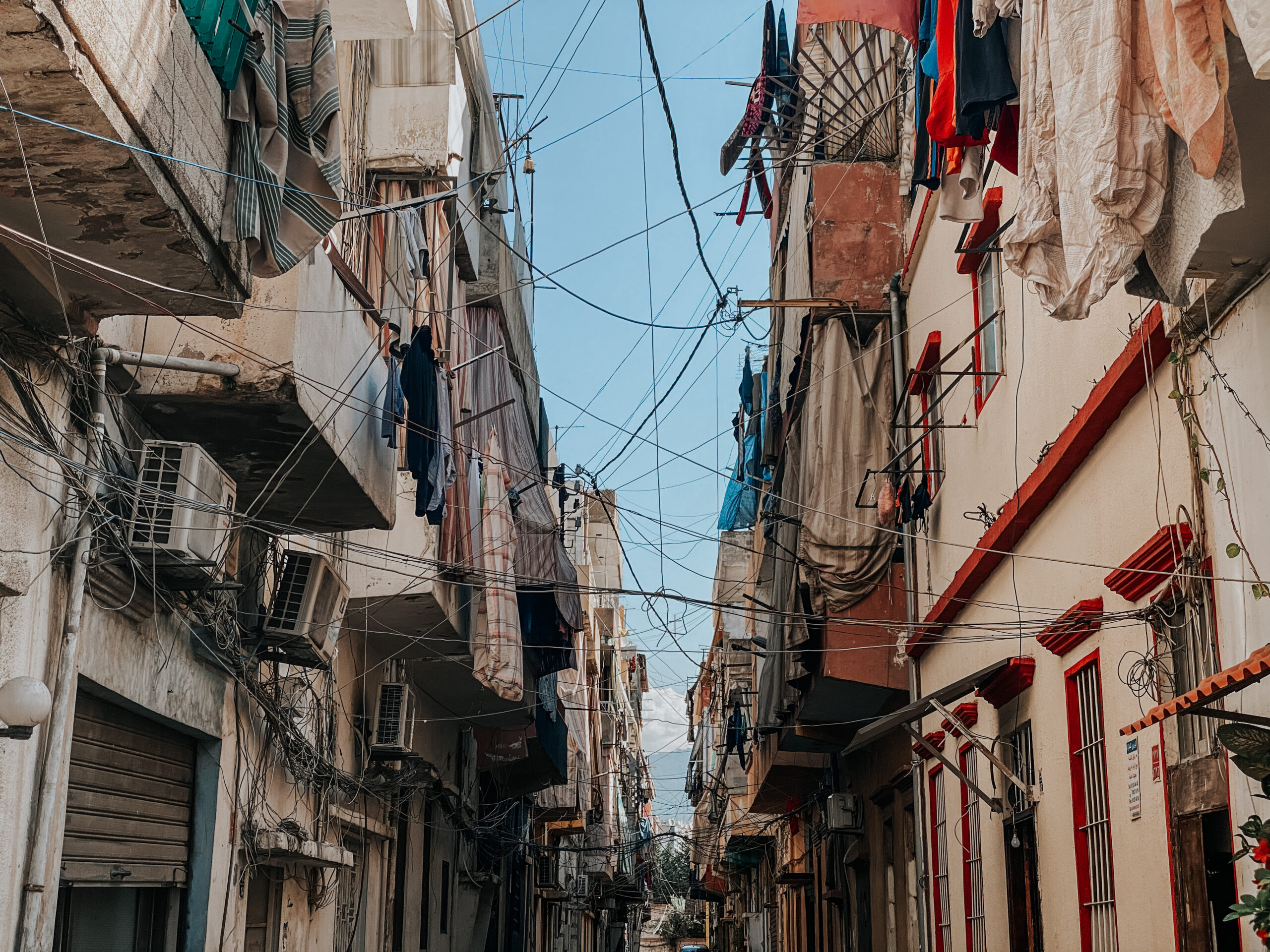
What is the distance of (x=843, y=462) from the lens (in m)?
12.5

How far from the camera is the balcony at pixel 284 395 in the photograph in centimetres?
697

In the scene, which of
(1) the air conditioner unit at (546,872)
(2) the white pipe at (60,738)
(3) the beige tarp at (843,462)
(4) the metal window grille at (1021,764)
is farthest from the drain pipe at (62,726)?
(1) the air conditioner unit at (546,872)

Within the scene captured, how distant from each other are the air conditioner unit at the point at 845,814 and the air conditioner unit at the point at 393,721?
20.0 feet

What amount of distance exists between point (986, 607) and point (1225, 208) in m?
6.23

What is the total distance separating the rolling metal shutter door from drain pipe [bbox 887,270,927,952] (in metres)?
6.53

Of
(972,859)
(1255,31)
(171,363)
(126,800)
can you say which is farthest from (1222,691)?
(972,859)

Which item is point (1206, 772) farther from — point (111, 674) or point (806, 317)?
point (806, 317)

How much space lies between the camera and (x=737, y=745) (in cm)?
2825

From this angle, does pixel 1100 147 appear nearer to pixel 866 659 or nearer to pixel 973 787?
pixel 973 787

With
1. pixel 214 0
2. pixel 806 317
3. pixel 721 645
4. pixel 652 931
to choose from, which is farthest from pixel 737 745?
pixel 652 931

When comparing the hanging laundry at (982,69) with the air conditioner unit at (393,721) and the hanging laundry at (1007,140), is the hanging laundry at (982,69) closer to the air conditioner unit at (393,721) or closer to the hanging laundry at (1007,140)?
the hanging laundry at (1007,140)

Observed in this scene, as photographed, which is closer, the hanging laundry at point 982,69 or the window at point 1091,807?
the hanging laundry at point 982,69

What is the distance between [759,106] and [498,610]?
6.40 metres

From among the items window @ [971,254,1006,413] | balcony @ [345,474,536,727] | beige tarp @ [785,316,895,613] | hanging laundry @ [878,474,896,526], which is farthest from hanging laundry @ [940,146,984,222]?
beige tarp @ [785,316,895,613]
